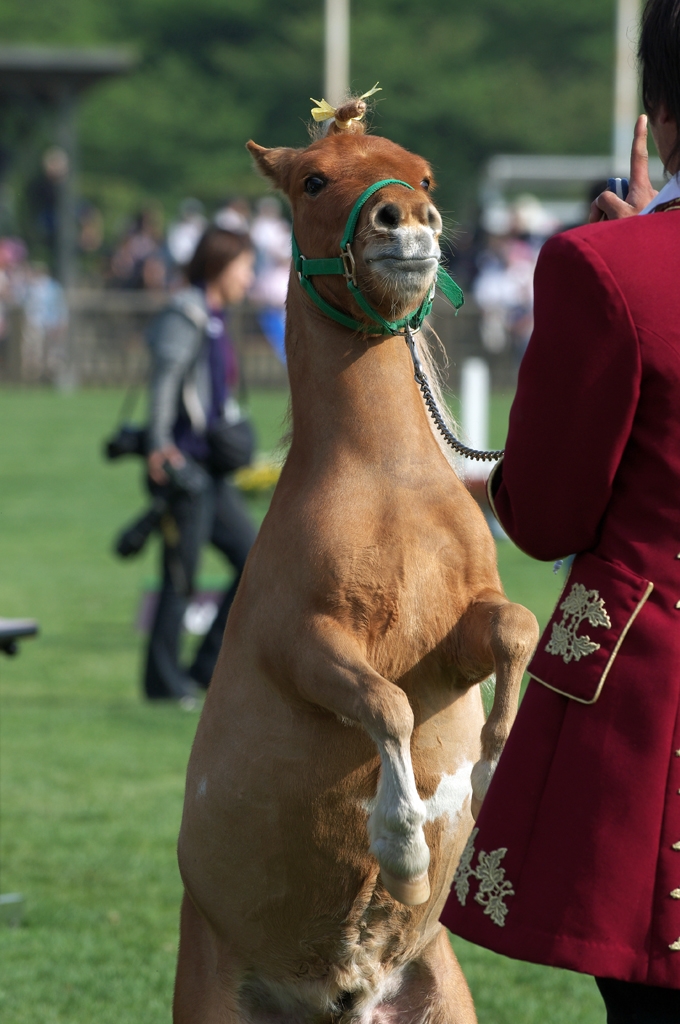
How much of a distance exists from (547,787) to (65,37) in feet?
163

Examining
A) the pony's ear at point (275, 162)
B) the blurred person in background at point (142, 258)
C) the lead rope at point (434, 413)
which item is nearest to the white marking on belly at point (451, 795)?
the lead rope at point (434, 413)

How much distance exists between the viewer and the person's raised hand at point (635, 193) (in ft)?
8.61

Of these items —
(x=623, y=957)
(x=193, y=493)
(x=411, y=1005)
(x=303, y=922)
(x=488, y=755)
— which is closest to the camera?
(x=623, y=957)

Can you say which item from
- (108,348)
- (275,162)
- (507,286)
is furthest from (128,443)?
(507,286)

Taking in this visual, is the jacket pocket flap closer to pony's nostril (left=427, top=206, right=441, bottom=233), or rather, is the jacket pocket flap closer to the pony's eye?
pony's nostril (left=427, top=206, right=441, bottom=233)

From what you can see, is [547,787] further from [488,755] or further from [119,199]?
[119,199]

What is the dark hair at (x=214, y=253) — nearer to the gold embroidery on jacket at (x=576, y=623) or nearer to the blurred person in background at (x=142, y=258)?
the gold embroidery on jacket at (x=576, y=623)

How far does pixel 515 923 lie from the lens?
242 cm

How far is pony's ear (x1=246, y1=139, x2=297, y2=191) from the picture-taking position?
3.40 meters

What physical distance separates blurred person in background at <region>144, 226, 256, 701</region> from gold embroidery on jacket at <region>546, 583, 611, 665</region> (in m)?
5.32

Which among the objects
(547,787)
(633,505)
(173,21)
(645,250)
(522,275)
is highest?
(173,21)

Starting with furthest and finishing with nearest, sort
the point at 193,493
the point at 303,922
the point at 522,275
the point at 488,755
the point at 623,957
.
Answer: the point at 522,275 < the point at 193,493 < the point at 303,922 < the point at 488,755 < the point at 623,957

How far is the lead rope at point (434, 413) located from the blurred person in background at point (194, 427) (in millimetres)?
4514

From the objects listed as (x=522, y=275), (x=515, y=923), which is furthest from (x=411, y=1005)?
(x=522, y=275)
